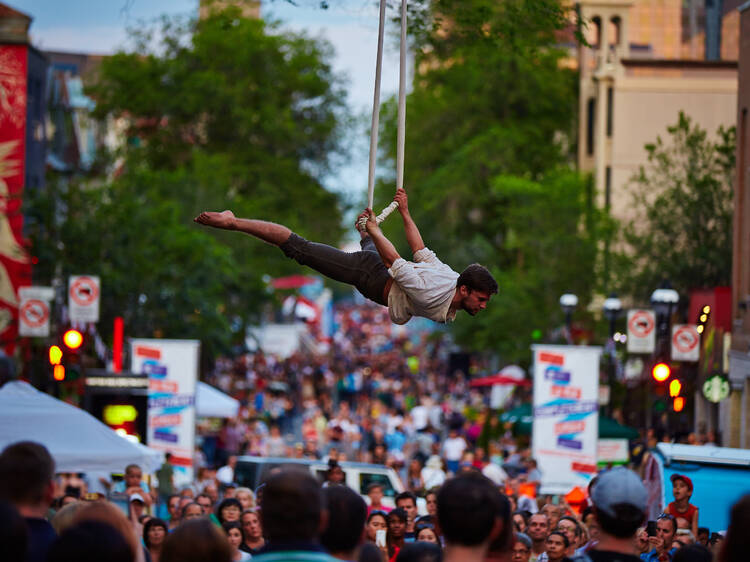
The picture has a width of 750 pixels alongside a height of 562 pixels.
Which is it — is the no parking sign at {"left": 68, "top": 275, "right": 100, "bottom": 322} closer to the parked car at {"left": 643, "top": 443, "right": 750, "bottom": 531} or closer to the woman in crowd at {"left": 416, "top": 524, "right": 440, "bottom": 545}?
the parked car at {"left": 643, "top": 443, "right": 750, "bottom": 531}

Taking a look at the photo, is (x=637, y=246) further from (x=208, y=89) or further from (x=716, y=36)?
(x=208, y=89)

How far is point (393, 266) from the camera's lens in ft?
32.7

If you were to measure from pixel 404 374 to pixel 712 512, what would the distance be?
156ft

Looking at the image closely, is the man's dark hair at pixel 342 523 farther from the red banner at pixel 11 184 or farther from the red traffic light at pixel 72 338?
the red banner at pixel 11 184

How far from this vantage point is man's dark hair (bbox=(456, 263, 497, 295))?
9.82m

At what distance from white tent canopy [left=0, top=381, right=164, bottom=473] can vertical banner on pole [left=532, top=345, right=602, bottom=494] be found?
367 inches

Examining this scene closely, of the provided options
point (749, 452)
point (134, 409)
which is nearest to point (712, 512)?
point (749, 452)

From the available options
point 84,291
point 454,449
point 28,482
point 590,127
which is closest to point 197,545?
point 28,482

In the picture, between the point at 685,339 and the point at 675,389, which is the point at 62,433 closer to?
the point at 675,389

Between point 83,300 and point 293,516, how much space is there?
69.5ft

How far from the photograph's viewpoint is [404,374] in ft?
199

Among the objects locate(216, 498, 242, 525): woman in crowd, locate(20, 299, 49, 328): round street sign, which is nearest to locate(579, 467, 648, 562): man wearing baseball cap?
locate(216, 498, 242, 525): woman in crowd

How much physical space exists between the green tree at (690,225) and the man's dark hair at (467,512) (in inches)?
1019

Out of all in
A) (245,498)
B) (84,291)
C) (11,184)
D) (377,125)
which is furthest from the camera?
(11,184)
